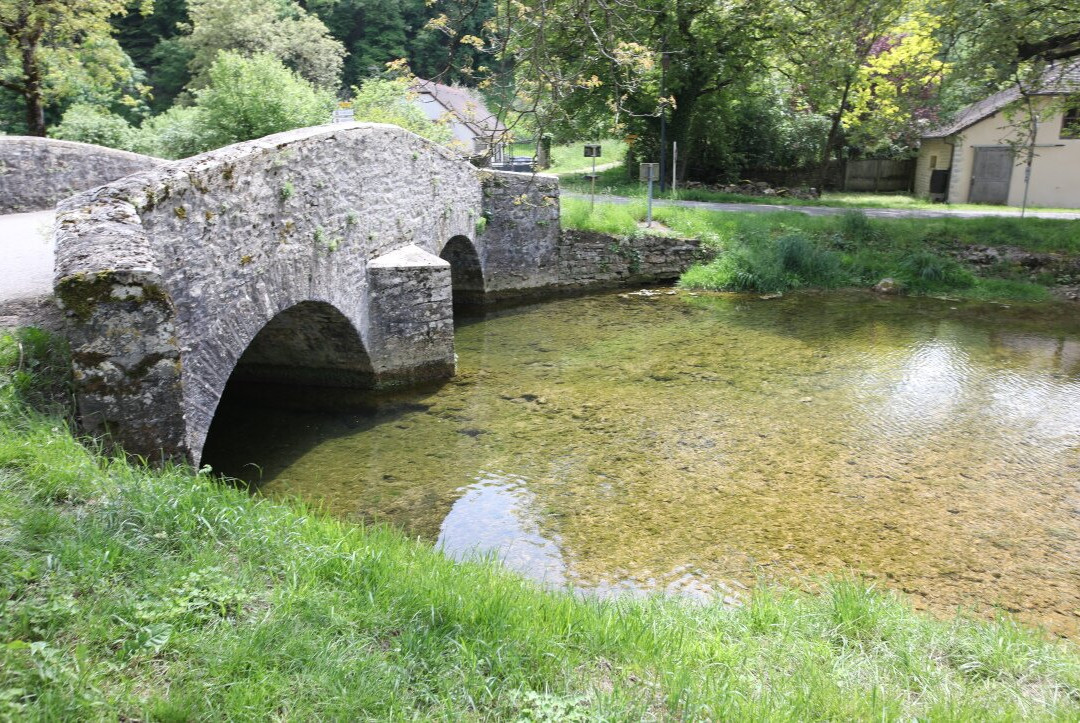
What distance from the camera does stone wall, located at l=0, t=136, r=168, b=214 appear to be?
31.2ft

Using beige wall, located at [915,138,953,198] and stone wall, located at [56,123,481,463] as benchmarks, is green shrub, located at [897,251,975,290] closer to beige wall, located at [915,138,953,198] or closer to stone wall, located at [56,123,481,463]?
stone wall, located at [56,123,481,463]

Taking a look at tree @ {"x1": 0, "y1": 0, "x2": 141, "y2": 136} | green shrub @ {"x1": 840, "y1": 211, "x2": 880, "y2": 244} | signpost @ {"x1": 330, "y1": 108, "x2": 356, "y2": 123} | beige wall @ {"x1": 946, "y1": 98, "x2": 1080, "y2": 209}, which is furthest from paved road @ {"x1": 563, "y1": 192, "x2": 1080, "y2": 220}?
tree @ {"x1": 0, "y1": 0, "x2": 141, "y2": 136}

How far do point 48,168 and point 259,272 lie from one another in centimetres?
519

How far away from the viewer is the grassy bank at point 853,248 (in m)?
15.5

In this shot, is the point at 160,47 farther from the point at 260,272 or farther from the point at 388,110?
the point at 260,272

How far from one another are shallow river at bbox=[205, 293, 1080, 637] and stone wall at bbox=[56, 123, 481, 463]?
1.20 meters

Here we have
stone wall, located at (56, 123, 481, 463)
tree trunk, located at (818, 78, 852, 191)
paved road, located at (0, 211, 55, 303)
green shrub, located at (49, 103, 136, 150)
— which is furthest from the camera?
tree trunk, located at (818, 78, 852, 191)

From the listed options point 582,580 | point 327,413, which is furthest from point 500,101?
point 327,413

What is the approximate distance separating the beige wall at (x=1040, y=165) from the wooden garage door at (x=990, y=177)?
0.18 m

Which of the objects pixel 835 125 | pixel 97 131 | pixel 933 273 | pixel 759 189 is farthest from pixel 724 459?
pixel 759 189

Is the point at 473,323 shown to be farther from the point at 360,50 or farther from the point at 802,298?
the point at 360,50

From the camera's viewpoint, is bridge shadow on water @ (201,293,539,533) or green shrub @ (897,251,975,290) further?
green shrub @ (897,251,975,290)

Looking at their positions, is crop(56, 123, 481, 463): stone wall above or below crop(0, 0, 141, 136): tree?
below

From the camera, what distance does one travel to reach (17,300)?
537cm
